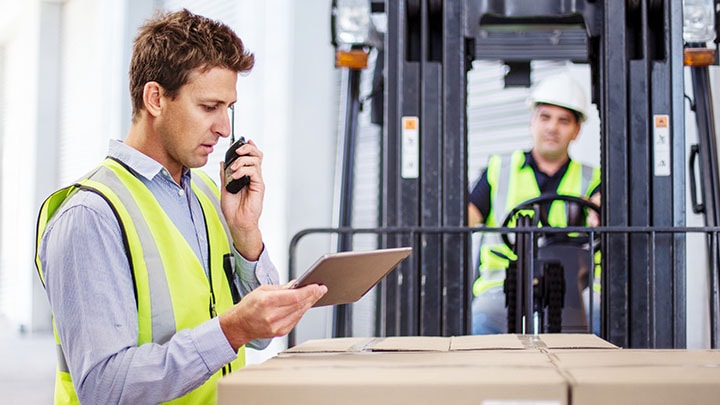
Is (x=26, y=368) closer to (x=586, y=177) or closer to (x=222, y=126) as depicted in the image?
(x=586, y=177)

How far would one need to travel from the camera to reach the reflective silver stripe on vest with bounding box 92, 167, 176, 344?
207 centimetres

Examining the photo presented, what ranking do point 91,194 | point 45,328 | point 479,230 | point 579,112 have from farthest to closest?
1. point 45,328
2. point 579,112
3. point 479,230
4. point 91,194

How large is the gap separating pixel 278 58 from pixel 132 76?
15.5 ft

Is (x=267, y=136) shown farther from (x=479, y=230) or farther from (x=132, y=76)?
(x=132, y=76)

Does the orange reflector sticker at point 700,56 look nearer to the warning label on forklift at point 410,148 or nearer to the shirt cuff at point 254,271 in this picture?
the warning label on forklift at point 410,148

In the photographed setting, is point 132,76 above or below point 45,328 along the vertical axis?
above

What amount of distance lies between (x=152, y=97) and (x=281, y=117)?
15.4 ft

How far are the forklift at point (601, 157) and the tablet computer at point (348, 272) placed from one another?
113 centimetres

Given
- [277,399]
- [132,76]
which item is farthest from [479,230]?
[277,399]

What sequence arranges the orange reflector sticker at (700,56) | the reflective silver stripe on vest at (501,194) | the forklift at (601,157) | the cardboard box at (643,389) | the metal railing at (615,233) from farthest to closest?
the reflective silver stripe on vest at (501,194) → the orange reflector sticker at (700,56) → the forklift at (601,157) → the metal railing at (615,233) → the cardboard box at (643,389)

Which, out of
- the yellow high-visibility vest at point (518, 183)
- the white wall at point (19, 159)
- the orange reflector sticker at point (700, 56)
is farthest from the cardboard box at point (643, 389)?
the white wall at point (19, 159)

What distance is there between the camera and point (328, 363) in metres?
1.76

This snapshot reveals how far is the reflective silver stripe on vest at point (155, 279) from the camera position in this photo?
6.79 ft

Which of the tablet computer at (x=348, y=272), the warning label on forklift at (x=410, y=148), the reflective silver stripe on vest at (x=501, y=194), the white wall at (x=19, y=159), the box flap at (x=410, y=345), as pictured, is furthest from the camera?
the white wall at (x=19, y=159)
